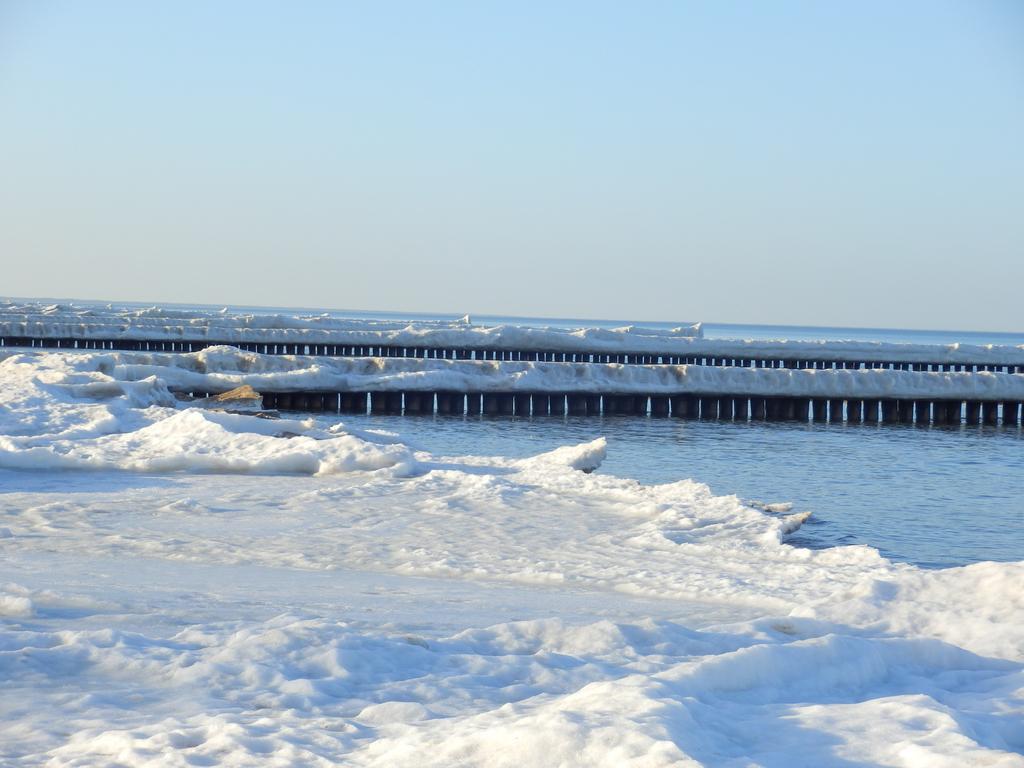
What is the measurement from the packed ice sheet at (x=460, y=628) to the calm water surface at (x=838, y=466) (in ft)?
6.70

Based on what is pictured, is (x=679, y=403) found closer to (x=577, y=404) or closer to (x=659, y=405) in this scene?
(x=659, y=405)

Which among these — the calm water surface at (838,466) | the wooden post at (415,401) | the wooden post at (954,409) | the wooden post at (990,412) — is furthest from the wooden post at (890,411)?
the wooden post at (415,401)

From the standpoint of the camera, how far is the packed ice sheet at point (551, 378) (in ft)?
101

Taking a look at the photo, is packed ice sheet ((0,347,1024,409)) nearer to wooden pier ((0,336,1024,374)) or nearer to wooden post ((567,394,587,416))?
wooden post ((567,394,587,416))

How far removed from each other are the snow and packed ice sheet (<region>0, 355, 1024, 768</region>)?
1683 cm

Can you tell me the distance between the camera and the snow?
30.8m

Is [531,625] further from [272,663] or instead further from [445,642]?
[272,663]

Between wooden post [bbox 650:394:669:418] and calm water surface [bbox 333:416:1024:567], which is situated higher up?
wooden post [bbox 650:394:669:418]

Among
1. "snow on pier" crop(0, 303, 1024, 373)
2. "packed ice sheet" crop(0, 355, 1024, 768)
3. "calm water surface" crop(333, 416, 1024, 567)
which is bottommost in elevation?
"calm water surface" crop(333, 416, 1024, 567)

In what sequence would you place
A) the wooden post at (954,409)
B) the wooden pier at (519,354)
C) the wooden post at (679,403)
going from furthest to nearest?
the wooden pier at (519,354) → the wooden post at (954,409) → the wooden post at (679,403)

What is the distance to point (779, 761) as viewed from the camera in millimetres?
4172

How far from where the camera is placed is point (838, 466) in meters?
21.0

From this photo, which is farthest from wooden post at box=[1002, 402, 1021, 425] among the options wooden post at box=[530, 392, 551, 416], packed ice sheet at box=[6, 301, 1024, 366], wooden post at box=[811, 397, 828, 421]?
packed ice sheet at box=[6, 301, 1024, 366]

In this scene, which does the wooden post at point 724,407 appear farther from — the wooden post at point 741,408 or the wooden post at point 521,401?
the wooden post at point 521,401
